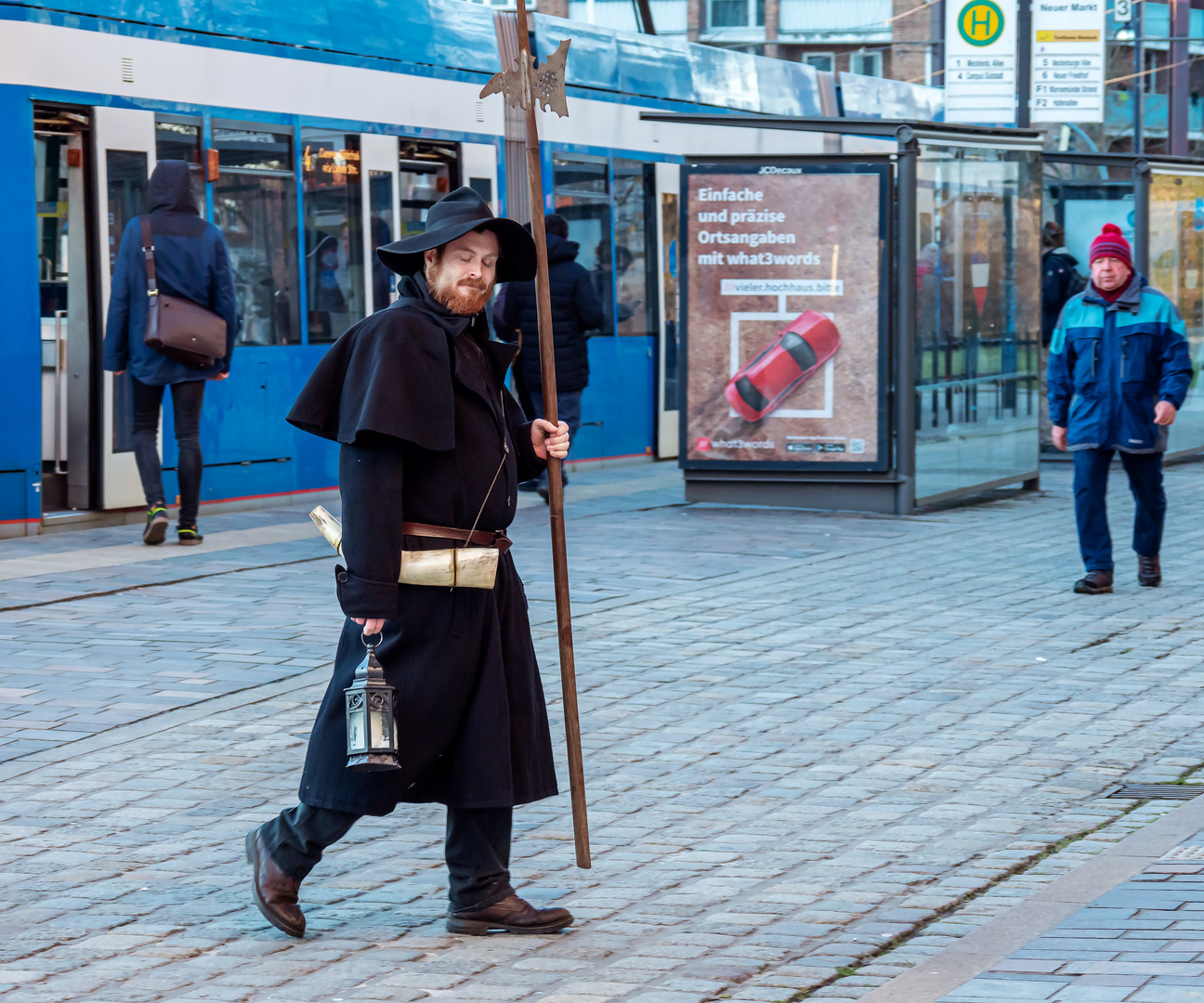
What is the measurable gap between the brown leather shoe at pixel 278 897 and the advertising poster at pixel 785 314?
8.66 meters

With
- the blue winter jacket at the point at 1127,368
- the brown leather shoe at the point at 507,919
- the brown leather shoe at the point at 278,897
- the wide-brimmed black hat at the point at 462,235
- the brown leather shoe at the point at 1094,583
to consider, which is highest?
the wide-brimmed black hat at the point at 462,235

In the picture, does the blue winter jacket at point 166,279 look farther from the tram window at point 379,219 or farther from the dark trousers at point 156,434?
the tram window at point 379,219

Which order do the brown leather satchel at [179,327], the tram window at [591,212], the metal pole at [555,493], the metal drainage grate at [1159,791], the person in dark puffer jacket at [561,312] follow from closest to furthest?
the metal pole at [555,493], the metal drainage grate at [1159,791], the brown leather satchel at [179,327], the person in dark puffer jacket at [561,312], the tram window at [591,212]

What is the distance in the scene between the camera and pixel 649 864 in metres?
5.02

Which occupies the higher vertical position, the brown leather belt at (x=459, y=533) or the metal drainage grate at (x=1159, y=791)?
the brown leather belt at (x=459, y=533)

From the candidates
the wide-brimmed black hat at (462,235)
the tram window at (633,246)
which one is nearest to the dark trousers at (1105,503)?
the wide-brimmed black hat at (462,235)

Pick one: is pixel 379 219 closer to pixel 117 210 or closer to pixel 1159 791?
pixel 117 210

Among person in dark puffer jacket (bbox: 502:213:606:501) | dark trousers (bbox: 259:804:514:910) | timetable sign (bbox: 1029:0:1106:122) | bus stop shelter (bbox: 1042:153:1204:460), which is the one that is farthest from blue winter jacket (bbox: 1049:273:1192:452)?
timetable sign (bbox: 1029:0:1106:122)

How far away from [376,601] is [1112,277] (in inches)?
248

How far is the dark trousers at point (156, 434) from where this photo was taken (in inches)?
422

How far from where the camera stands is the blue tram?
11.3 meters

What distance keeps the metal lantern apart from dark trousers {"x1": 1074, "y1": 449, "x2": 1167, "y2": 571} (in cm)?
597

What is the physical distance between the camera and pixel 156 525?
35.4 feet

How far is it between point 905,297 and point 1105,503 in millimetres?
3152
